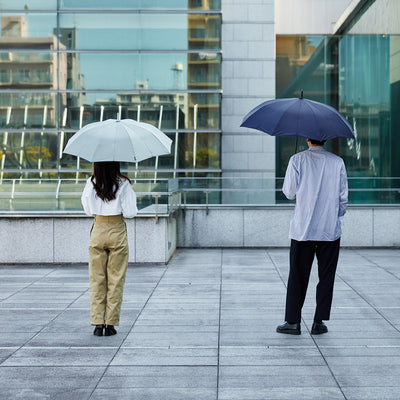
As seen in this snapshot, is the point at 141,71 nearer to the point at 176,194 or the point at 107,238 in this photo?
the point at 176,194

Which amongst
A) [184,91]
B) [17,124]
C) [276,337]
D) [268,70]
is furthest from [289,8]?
[276,337]

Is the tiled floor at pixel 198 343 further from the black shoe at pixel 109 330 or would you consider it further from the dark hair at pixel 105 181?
the dark hair at pixel 105 181

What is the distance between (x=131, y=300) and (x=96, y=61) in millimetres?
12201

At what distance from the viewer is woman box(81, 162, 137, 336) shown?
22.7ft

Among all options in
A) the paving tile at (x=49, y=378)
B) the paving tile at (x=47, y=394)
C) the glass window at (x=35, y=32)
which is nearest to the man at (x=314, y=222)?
the paving tile at (x=49, y=378)

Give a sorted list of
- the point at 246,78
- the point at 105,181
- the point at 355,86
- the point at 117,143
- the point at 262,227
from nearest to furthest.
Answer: the point at 117,143 < the point at 105,181 < the point at 262,227 < the point at 355,86 < the point at 246,78

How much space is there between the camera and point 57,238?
502 inches

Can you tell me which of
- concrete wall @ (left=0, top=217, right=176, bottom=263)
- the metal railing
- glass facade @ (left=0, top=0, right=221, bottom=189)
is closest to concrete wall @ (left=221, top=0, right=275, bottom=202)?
glass facade @ (left=0, top=0, right=221, bottom=189)

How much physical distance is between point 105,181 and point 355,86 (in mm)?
15299

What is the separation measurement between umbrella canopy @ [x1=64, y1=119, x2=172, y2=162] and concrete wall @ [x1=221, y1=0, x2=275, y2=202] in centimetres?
1396

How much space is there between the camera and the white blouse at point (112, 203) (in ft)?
22.7

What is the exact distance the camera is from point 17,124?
64.8ft

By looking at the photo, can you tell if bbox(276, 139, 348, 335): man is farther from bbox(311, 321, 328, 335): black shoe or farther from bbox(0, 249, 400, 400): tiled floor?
bbox(0, 249, 400, 400): tiled floor

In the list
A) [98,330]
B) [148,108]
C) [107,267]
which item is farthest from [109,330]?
[148,108]
